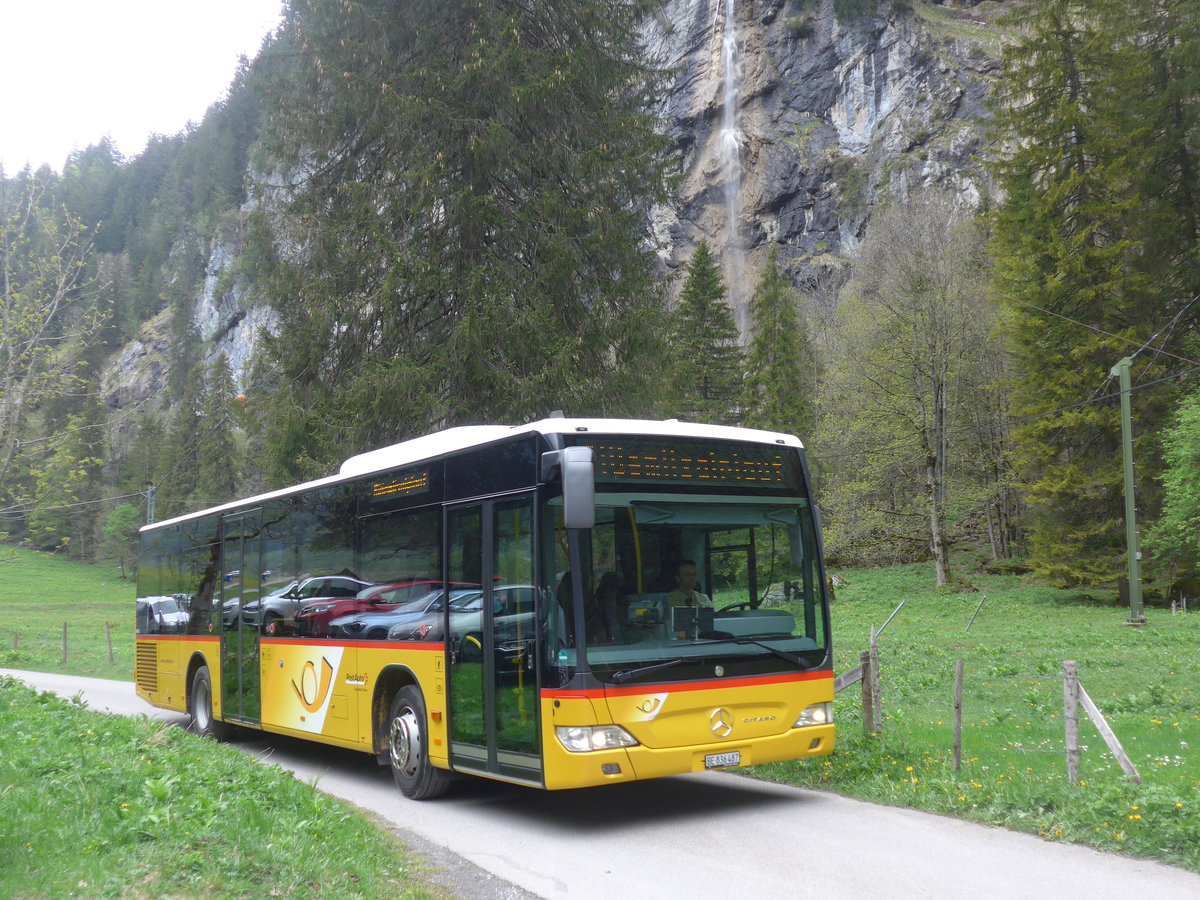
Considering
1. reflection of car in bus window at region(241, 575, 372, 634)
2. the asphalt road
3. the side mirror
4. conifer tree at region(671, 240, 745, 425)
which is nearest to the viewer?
the asphalt road

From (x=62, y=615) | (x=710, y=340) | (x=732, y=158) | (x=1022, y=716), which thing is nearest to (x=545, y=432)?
(x=1022, y=716)

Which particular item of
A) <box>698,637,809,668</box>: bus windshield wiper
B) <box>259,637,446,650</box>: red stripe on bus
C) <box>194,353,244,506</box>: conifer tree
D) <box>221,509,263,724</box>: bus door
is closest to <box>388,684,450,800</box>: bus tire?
<box>259,637,446,650</box>: red stripe on bus

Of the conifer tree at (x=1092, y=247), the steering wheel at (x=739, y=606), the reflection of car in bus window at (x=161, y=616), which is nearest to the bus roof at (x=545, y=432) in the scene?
the steering wheel at (x=739, y=606)

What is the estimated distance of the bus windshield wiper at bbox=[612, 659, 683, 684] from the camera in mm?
7391

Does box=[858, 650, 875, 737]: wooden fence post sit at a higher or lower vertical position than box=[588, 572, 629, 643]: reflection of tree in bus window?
lower

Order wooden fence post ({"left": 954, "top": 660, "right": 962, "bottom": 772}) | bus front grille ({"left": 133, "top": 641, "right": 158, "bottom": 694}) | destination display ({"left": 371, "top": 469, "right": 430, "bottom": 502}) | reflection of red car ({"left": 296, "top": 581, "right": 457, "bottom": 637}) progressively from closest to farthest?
1. wooden fence post ({"left": 954, "top": 660, "right": 962, "bottom": 772})
2. reflection of red car ({"left": 296, "top": 581, "right": 457, "bottom": 637})
3. destination display ({"left": 371, "top": 469, "right": 430, "bottom": 502})
4. bus front grille ({"left": 133, "top": 641, "right": 158, "bottom": 694})

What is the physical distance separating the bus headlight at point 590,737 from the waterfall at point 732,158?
7245 centimetres

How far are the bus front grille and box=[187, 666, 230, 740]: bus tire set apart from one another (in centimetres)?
187

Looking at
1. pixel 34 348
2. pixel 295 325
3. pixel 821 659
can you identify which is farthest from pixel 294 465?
pixel 821 659

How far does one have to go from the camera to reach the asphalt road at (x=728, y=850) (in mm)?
5938

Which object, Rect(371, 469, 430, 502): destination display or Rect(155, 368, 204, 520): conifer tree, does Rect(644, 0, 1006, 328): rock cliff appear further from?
Rect(371, 469, 430, 502): destination display

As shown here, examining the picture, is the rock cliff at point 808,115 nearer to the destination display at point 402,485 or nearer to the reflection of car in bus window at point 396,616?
the destination display at point 402,485

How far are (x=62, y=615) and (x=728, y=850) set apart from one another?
55812 mm

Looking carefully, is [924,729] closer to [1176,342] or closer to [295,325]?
[295,325]
